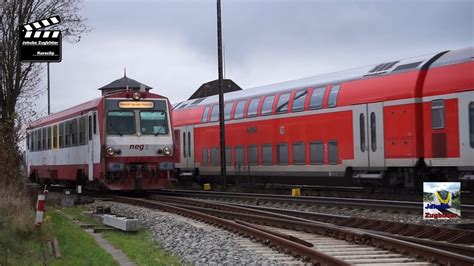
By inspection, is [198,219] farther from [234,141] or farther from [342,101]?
[234,141]

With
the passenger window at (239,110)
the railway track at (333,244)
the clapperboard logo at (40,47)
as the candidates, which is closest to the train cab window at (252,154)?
the passenger window at (239,110)

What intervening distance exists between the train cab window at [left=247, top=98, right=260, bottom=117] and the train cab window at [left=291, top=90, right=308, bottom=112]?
2.58 metres

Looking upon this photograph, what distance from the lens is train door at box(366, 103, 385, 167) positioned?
18.7 meters

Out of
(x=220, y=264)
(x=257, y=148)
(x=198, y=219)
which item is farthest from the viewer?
(x=257, y=148)

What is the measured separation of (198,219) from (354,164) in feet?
22.7

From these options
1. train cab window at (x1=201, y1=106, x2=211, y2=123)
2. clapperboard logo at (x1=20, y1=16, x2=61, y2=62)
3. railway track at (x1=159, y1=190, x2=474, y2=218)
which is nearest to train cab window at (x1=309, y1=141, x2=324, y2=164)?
railway track at (x1=159, y1=190, x2=474, y2=218)

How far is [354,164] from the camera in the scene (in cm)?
1972

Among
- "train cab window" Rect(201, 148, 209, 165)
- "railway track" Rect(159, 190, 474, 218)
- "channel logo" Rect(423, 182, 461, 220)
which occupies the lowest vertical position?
"railway track" Rect(159, 190, 474, 218)

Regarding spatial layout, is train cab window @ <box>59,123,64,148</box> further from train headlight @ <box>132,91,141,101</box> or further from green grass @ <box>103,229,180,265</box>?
green grass @ <box>103,229,180,265</box>

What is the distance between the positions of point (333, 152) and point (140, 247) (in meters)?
11.4

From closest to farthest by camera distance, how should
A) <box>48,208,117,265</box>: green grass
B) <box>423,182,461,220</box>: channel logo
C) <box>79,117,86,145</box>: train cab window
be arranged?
<box>48,208,117,265</box>: green grass < <box>423,182,461,220</box>: channel logo < <box>79,117,86,145</box>: train cab window

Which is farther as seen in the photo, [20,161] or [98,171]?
[98,171]

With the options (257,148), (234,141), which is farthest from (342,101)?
(234,141)

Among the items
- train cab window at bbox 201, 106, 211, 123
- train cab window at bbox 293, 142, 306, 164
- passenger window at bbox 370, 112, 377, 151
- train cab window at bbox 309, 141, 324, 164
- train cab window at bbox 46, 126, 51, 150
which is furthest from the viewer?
train cab window at bbox 201, 106, 211, 123
